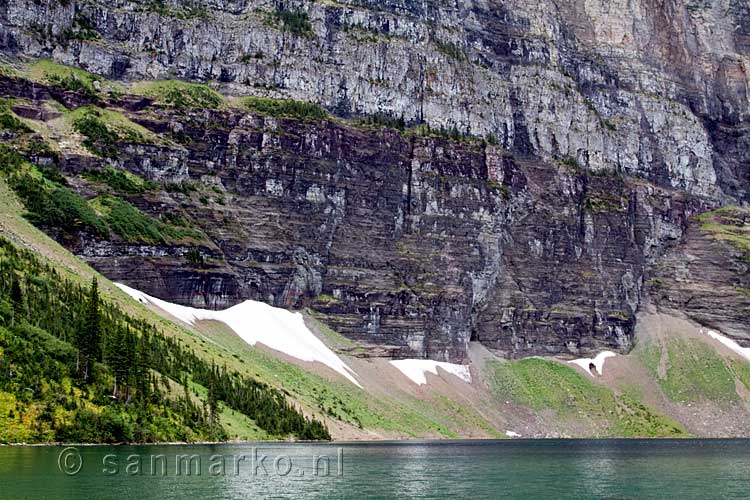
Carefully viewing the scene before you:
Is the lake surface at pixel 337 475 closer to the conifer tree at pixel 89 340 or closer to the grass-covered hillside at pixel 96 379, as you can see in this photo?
the grass-covered hillside at pixel 96 379

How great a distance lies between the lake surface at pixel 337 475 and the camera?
A: 273 feet

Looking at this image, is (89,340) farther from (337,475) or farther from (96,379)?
(337,475)

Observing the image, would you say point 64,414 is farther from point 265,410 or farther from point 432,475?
point 265,410

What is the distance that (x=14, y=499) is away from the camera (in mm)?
70875

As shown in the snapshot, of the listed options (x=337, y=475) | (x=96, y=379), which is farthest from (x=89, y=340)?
(x=337, y=475)

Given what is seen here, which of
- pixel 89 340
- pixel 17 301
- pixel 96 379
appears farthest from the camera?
pixel 17 301

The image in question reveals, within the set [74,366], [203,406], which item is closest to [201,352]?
[203,406]

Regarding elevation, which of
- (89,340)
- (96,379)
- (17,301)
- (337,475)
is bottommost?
(337,475)

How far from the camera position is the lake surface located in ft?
273

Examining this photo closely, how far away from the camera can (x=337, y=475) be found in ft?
335

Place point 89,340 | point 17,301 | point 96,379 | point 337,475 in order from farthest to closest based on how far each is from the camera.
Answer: point 17,301, point 89,340, point 96,379, point 337,475

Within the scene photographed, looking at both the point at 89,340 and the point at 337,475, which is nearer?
the point at 337,475

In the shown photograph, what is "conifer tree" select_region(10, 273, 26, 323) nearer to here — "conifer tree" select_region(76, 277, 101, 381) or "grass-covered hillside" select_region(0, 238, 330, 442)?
"grass-covered hillside" select_region(0, 238, 330, 442)

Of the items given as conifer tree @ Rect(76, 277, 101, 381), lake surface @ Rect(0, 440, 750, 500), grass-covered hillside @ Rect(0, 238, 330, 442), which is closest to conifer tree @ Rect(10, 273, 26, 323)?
grass-covered hillside @ Rect(0, 238, 330, 442)
